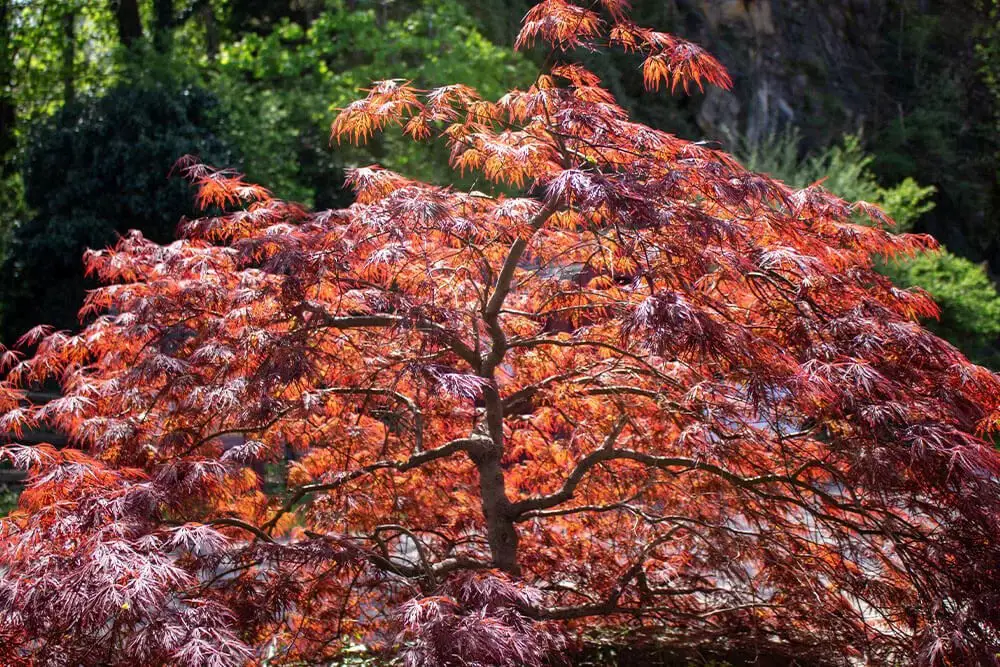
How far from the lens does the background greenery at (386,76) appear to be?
43.5 ft

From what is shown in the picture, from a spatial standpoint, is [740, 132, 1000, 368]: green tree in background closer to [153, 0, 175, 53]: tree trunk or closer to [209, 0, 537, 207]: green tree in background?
[209, 0, 537, 207]: green tree in background

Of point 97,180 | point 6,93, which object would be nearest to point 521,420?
point 97,180

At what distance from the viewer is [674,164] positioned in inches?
156

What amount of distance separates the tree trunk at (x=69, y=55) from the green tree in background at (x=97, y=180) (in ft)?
10.1

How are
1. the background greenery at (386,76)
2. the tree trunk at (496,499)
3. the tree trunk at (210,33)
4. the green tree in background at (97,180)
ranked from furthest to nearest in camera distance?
the tree trunk at (210,33), the background greenery at (386,76), the green tree in background at (97,180), the tree trunk at (496,499)

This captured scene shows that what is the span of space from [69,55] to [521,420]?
15271 mm

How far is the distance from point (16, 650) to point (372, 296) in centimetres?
197

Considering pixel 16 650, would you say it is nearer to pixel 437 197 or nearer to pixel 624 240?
pixel 437 197

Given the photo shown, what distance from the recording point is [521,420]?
18.1ft

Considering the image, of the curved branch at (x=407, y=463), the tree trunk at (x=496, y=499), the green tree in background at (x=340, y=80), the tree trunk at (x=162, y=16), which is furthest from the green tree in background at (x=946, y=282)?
the tree trunk at (x=162, y=16)

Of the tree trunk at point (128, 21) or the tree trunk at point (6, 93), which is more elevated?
the tree trunk at point (128, 21)

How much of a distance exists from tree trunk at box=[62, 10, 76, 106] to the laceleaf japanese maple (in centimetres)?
1331

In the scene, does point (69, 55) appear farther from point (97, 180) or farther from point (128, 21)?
point (97, 180)

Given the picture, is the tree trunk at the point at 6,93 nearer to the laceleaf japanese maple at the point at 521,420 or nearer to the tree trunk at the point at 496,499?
the laceleaf japanese maple at the point at 521,420
